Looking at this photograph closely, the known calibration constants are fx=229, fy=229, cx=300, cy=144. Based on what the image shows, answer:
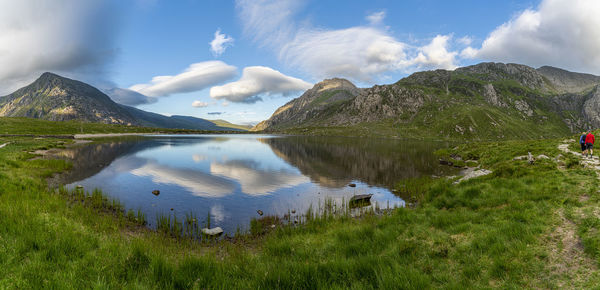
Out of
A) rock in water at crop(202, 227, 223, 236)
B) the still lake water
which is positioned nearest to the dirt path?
the still lake water

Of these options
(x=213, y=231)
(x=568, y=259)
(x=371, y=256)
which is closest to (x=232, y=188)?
(x=213, y=231)

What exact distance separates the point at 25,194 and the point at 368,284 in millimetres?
24775

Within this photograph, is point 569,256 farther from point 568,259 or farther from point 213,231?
point 213,231

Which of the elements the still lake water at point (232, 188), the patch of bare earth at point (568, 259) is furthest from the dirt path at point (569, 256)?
the still lake water at point (232, 188)

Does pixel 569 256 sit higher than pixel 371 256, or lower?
higher

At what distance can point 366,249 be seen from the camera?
10.3 m

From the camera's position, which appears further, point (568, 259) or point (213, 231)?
point (213, 231)

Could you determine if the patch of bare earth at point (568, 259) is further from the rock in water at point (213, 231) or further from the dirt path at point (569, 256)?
the rock in water at point (213, 231)

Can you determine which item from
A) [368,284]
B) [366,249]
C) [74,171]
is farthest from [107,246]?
[74,171]

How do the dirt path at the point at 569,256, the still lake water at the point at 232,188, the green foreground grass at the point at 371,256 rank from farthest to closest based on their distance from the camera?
the still lake water at the point at 232,188
the dirt path at the point at 569,256
the green foreground grass at the point at 371,256

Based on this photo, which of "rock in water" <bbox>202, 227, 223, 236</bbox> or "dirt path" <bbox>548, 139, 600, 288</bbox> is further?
"rock in water" <bbox>202, 227, 223, 236</bbox>

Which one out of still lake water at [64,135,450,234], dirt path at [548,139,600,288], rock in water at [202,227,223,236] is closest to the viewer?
dirt path at [548,139,600,288]

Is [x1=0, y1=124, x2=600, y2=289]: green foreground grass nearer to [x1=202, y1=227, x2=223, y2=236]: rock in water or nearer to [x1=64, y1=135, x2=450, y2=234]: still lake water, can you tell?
[x1=202, y1=227, x2=223, y2=236]: rock in water

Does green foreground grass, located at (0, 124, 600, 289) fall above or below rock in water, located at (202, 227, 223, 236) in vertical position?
above
